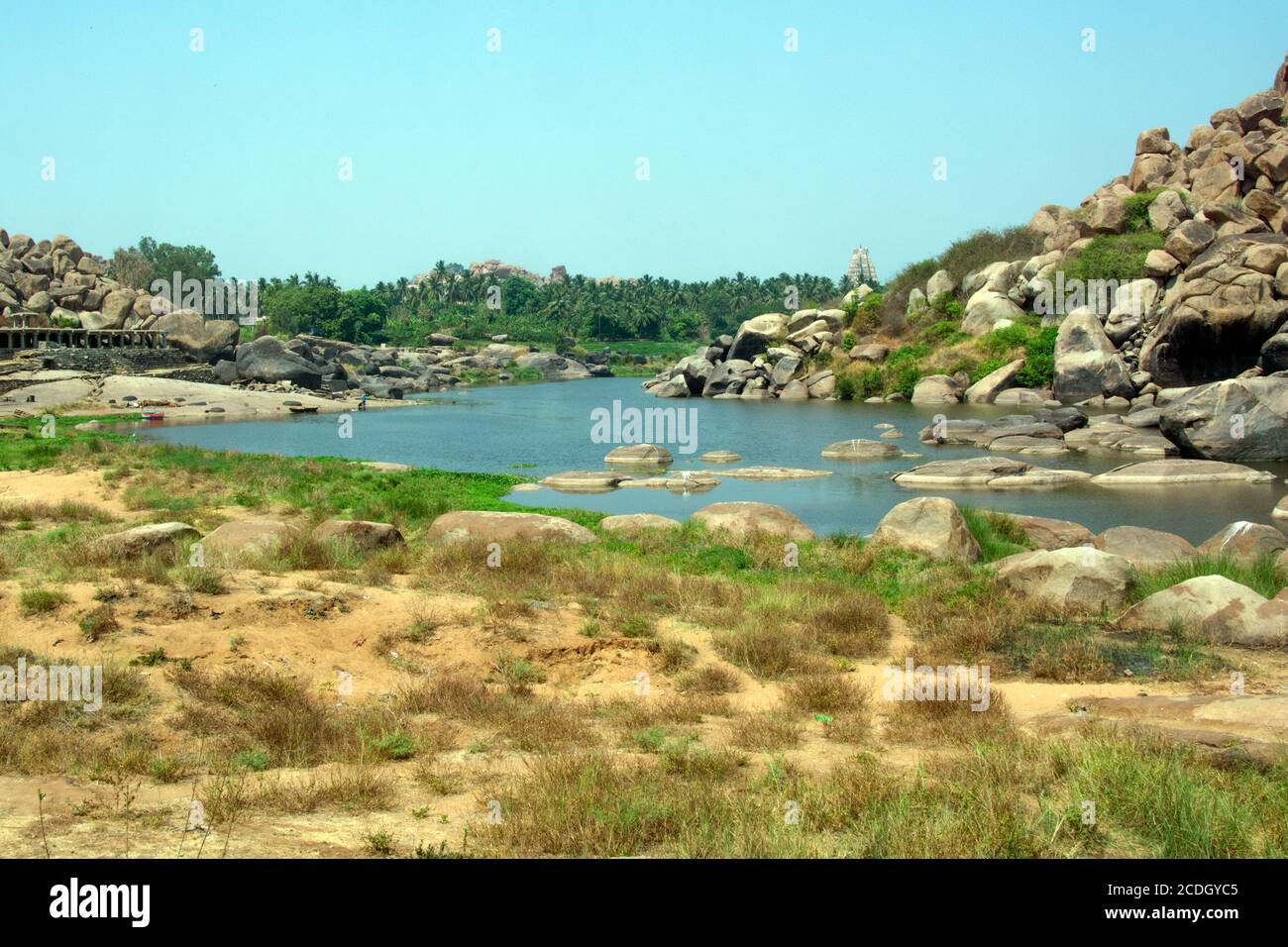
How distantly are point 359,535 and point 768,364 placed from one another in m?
63.8

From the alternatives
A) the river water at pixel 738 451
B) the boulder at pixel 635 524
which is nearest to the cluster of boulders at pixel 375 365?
the river water at pixel 738 451

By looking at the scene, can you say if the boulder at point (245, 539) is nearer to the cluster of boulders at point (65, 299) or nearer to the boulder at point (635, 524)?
the boulder at point (635, 524)

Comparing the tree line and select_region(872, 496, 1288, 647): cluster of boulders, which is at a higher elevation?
the tree line

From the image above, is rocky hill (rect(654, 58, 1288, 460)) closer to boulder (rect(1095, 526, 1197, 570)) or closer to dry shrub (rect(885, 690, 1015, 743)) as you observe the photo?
boulder (rect(1095, 526, 1197, 570))

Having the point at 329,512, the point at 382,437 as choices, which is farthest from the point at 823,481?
the point at 382,437

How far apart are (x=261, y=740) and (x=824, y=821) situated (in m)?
4.40

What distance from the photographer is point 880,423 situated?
50562 mm

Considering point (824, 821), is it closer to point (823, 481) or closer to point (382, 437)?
point (823, 481)

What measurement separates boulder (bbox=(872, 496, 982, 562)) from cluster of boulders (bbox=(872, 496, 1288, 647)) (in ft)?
0.06

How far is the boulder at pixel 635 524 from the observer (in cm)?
1991

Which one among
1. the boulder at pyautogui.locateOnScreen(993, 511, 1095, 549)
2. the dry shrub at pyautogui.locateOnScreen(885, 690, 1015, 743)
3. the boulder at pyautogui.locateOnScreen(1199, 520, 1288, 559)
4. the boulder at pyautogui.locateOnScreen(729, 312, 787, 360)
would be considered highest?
the boulder at pyautogui.locateOnScreen(729, 312, 787, 360)

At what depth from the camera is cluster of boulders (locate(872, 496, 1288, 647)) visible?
12500mm

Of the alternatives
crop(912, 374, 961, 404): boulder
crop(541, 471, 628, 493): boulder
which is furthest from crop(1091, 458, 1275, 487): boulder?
crop(912, 374, 961, 404): boulder

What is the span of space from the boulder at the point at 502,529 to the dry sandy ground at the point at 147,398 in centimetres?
4669
